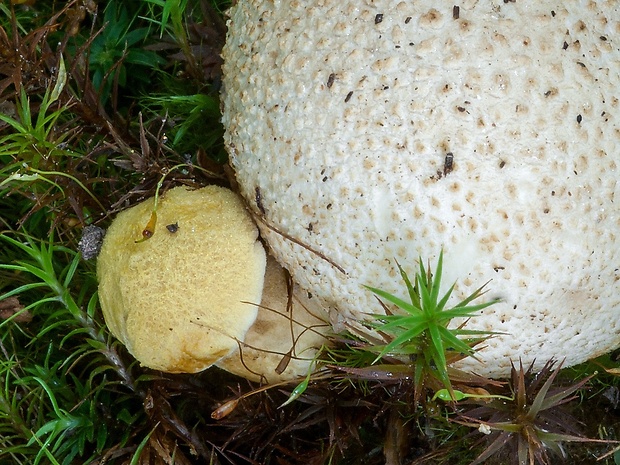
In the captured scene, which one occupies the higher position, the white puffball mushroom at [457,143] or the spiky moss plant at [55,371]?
the white puffball mushroom at [457,143]

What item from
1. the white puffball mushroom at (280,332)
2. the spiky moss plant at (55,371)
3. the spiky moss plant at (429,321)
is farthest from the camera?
the spiky moss plant at (55,371)

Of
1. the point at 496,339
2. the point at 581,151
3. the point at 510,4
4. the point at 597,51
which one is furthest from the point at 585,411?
the point at 510,4

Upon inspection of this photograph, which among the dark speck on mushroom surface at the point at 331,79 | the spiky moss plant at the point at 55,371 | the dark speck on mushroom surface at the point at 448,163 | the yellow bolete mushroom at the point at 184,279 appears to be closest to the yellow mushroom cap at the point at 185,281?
the yellow bolete mushroom at the point at 184,279

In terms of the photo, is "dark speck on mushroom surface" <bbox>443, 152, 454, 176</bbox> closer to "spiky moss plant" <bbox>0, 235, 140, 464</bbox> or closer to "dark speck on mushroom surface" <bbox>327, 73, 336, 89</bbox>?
"dark speck on mushroom surface" <bbox>327, 73, 336, 89</bbox>

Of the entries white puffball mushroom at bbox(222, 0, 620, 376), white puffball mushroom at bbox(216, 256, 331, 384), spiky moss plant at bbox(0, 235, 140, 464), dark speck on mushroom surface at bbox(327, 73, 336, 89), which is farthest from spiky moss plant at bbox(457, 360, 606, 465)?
spiky moss plant at bbox(0, 235, 140, 464)

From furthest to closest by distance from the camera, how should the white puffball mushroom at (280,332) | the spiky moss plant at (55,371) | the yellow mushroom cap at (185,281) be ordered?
the spiky moss plant at (55,371) → the white puffball mushroom at (280,332) → the yellow mushroom cap at (185,281)

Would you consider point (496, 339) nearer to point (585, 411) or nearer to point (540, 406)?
point (540, 406)

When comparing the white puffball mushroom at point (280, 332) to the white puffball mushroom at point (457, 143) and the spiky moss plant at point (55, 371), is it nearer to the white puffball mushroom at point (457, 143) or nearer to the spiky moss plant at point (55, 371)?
the white puffball mushroom at point (457, 143)
